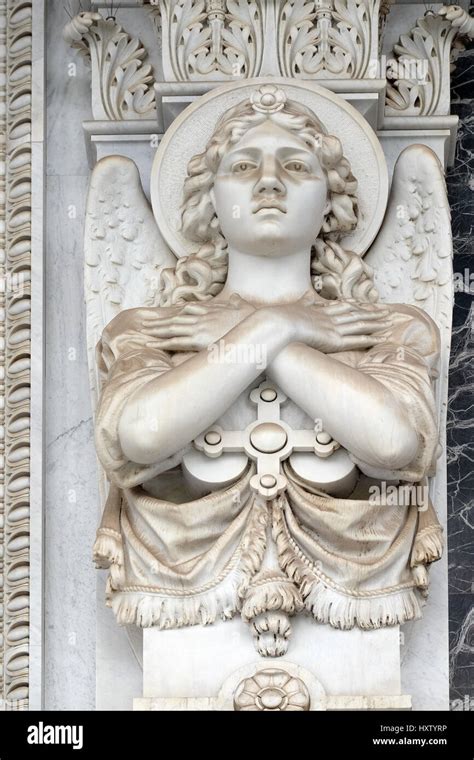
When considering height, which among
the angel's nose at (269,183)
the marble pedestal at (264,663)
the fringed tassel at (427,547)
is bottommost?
the marble pedestal at (264,663)

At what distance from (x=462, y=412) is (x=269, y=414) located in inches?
31.6

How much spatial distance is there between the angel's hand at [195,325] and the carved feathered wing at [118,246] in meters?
0.28

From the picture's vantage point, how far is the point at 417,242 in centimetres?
720

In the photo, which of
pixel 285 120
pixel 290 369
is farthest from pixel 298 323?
pixel 285 120

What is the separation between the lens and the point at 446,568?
7.07 m

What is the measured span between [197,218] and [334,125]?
0.51 metres

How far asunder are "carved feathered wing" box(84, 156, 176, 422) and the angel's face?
13.0 inches

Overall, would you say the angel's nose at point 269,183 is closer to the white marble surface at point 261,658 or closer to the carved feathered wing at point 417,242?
the carved feathered wing at point 417,242

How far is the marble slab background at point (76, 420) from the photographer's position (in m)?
7.08

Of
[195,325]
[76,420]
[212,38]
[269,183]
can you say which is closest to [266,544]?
[195,325]

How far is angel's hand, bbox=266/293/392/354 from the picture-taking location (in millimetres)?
6758

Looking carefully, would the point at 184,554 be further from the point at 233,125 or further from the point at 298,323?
the point at 233,125

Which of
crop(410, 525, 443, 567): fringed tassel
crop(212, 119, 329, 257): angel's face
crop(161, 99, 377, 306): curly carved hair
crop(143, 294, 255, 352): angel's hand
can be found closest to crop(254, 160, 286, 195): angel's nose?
crop(212, 119, 329, 257): angel's face

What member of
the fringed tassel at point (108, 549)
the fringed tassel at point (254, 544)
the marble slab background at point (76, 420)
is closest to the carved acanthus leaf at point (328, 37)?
the marble slab background at point (76, 420)
